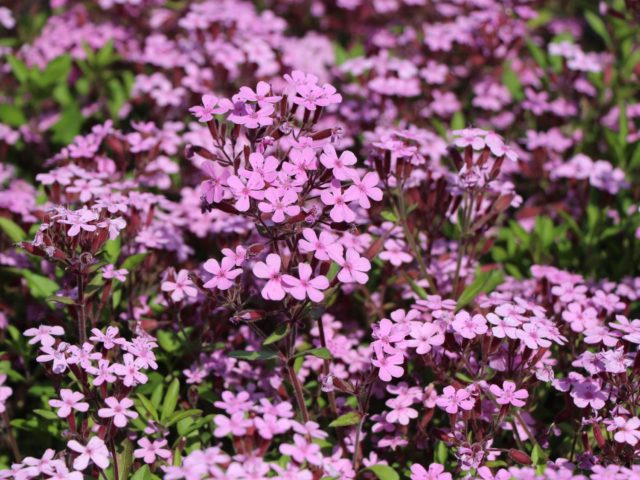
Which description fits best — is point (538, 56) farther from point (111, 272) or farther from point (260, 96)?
point (111, 272)

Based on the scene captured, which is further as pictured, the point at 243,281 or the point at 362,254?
the point at 362,254

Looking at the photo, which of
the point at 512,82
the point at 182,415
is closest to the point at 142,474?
the point at 182,415

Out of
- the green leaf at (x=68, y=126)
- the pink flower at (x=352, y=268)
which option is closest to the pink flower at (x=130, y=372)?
the pink flower at (x=352, y=268)

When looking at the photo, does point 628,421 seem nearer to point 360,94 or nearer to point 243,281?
point 243,281

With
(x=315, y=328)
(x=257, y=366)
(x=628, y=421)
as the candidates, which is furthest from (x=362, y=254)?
(x=628, y=421)

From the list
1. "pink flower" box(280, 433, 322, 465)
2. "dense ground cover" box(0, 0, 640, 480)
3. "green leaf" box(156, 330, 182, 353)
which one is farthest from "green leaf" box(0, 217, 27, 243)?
"pink flower" box(280, 433, 322, 465)

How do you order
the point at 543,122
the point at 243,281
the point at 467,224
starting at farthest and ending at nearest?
the point at 543,122
the point at 467,224
the point at 243,281

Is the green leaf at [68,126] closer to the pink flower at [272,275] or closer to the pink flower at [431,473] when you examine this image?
the pink flower at [272,275]
